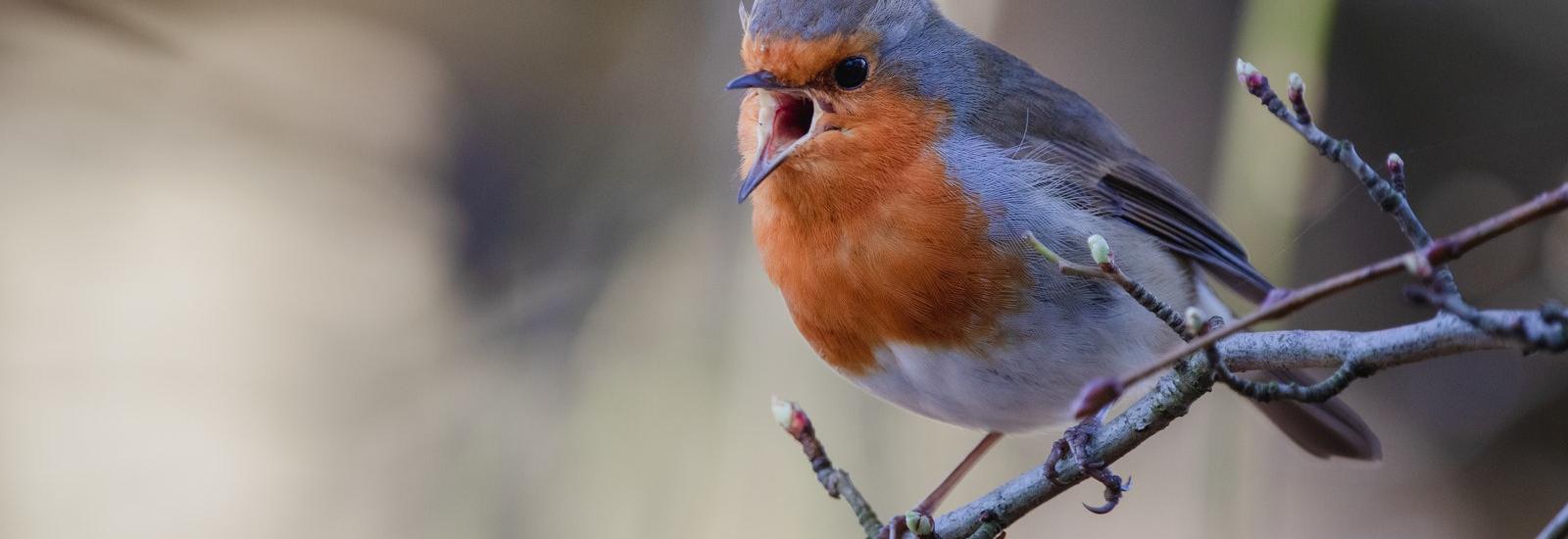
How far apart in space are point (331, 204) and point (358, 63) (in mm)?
568

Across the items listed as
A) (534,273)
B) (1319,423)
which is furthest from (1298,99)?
(534,273)

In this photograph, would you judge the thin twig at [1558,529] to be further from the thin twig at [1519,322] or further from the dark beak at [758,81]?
the dark beak at [758,81]

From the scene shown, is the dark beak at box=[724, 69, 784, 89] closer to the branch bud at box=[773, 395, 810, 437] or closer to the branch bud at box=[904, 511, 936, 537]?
the branch bud at box=[773, 395, 810, 437]

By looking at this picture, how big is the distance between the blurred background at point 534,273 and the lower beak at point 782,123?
106 centimetres

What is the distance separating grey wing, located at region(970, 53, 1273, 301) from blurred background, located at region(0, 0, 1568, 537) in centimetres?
87

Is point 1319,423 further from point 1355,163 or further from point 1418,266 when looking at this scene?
point 1418,266

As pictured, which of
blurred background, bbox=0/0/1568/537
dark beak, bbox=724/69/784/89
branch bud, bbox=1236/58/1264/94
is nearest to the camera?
branch bud, bbox=1236/58/1264/94

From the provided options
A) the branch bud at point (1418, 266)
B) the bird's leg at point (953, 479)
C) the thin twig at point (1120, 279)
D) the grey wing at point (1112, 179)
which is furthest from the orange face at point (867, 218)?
the branch bud at point (1418, 266)

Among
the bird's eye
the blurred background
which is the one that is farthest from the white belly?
the blurred background

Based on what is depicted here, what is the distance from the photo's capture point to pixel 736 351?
405 centimetres

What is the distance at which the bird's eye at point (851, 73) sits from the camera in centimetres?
288

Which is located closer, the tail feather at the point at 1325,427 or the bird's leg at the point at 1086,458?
the bird's leg at the point at 1086,458

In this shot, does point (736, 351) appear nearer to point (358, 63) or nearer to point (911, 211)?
point (911, 211)

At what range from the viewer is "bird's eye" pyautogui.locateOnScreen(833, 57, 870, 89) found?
2877mm
